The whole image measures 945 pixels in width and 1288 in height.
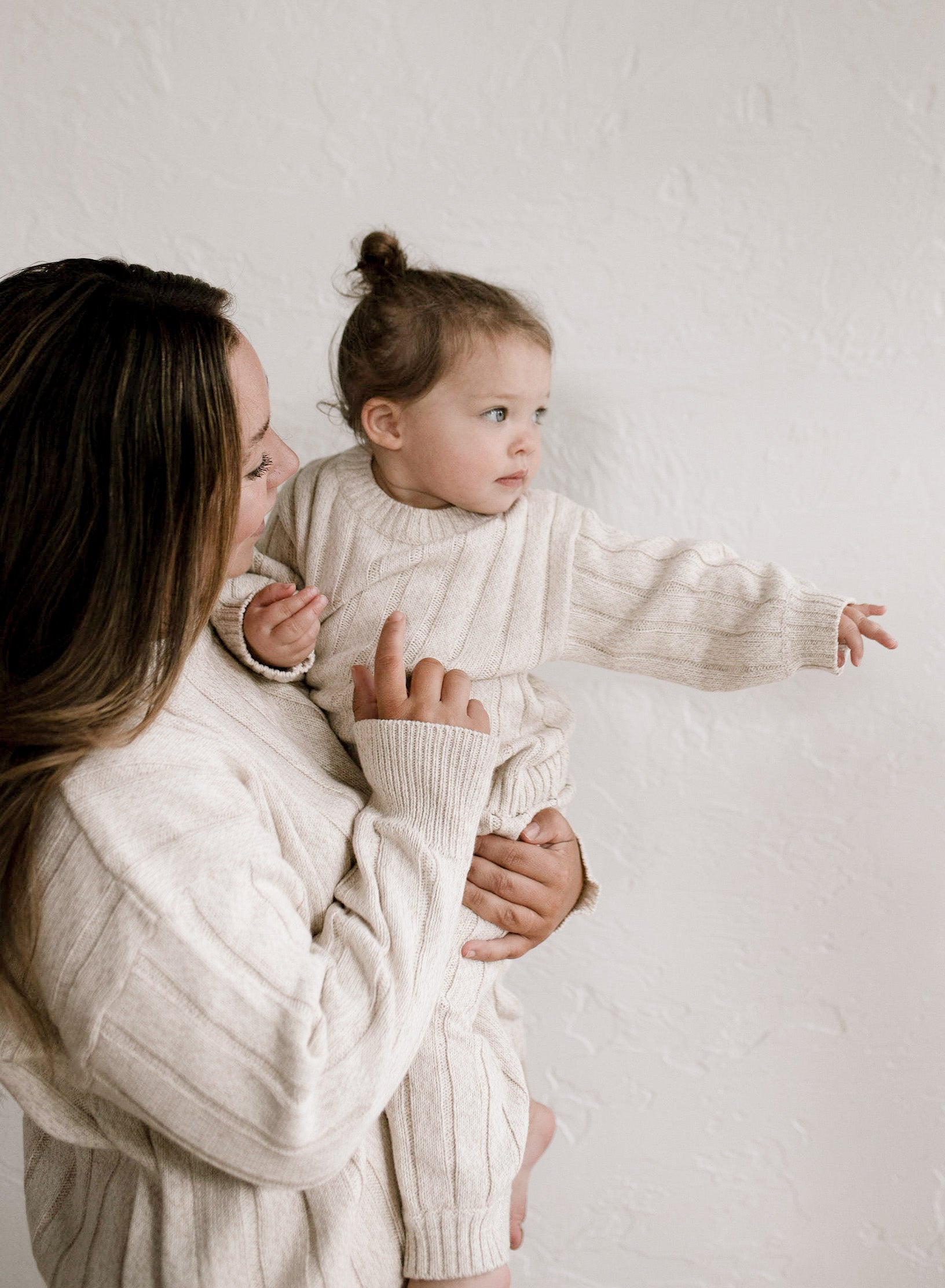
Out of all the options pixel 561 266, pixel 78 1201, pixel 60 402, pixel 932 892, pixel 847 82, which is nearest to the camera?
pixel 60 402

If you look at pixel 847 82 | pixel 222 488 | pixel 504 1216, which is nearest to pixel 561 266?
pixel 847 82

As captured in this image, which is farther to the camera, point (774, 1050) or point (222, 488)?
point (774, 1050)

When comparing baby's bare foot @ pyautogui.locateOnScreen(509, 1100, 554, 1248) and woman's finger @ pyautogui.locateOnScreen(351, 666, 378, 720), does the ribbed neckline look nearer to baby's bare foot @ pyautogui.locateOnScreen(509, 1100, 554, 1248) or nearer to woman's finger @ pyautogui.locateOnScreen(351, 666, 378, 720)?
woman's finger @ pyautogui.locateOnScreen(351, 666, 378, 720)

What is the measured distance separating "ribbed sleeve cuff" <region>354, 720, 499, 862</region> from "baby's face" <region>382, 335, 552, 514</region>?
0.33 meters

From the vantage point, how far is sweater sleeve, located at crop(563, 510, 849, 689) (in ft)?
3.98

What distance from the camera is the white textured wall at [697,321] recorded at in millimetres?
1306

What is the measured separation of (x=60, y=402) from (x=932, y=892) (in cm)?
128

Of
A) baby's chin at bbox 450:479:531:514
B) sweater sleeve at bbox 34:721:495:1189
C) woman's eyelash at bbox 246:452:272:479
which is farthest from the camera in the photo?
baby's chin at bbox 450:479:531:514

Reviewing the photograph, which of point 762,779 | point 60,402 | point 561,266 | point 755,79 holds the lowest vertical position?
point 762,779

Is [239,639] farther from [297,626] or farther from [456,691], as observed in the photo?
[456,691]

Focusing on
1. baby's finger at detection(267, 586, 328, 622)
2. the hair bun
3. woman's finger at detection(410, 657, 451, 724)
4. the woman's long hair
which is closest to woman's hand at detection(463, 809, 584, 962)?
woman's finger at detection(410, 657, 451, 724)

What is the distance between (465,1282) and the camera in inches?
43.6

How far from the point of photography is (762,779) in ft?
4.96

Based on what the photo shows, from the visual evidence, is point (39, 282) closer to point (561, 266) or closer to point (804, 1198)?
point (561, 266)
